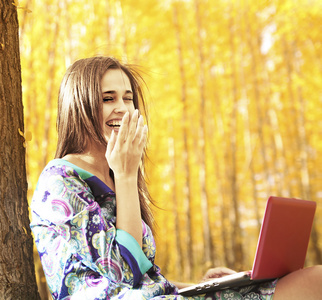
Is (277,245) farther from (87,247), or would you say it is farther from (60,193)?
(60,193)

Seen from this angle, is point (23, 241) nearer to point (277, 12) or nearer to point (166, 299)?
point (166, 299)

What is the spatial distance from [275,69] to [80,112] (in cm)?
894

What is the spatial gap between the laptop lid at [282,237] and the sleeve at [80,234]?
14.0 inches

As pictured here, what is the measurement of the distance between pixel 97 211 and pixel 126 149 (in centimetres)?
22

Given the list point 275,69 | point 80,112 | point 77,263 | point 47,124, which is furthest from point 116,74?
point 275,69

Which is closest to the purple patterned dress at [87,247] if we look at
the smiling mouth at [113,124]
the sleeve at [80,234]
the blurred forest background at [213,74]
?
the sleeve at [80,234]

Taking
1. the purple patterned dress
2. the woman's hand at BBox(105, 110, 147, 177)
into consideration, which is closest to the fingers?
the woman's hand at BBox(105, 110, 147, 177)

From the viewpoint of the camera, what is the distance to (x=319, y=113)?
9.60 metres

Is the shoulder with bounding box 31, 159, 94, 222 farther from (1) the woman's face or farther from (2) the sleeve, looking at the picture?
(1) the woman's face

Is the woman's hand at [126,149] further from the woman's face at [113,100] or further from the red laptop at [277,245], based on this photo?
the red laptop at [277,245]

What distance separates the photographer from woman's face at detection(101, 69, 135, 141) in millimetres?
1565

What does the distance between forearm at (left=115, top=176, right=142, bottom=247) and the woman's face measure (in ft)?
0.82

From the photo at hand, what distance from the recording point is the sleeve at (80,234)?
124 centimetres

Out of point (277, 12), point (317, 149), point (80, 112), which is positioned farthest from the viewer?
point (317, 149)
